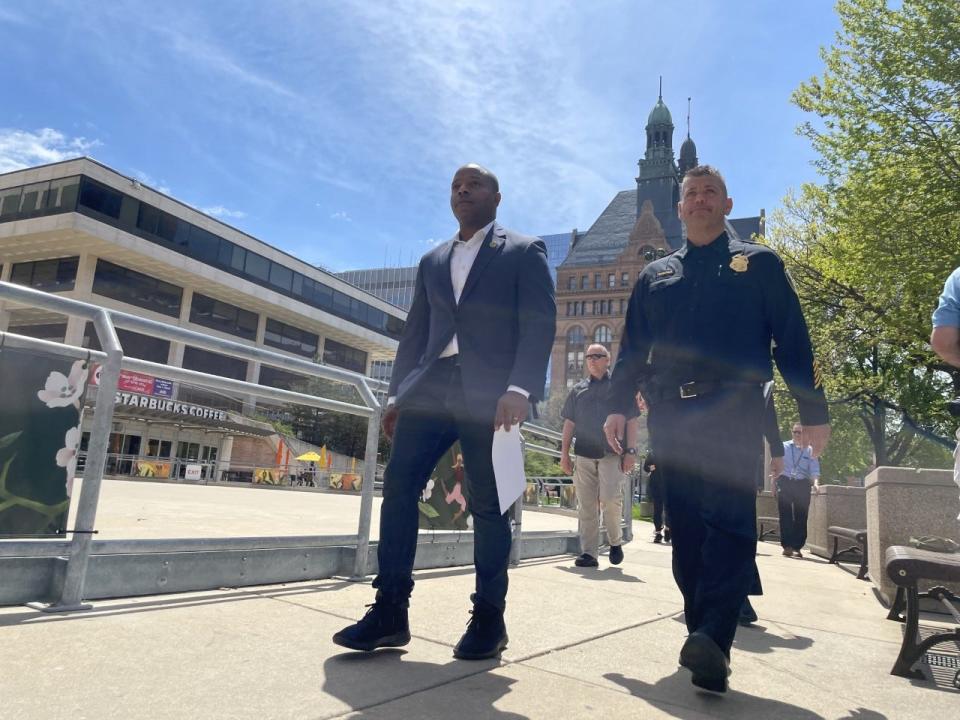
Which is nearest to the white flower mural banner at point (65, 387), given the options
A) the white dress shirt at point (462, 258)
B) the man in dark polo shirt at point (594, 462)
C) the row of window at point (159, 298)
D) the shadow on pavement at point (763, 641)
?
the white dress shirt at point (462, 258)

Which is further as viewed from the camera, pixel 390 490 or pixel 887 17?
pixel 887 17

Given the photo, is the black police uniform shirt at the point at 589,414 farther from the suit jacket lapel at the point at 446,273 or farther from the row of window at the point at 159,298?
the row of window at the point at 159,298

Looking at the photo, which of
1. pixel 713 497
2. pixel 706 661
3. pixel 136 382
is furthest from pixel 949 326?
pixel 136 382

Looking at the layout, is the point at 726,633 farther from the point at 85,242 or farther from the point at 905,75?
the point at 85,242

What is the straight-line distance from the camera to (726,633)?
2262 mm

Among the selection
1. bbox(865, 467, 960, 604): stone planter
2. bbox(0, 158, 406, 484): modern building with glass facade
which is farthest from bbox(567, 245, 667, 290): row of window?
bbox(865, 467, 960, 604): stone planter

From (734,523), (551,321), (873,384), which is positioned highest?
(873,384)

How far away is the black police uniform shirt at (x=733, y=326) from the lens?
253cm

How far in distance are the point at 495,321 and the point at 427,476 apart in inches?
26.7

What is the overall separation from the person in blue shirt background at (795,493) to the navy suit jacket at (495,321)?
7.36 metres

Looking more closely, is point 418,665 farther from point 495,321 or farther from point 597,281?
point 597,281

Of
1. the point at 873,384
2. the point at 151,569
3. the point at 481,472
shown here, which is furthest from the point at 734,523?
the point at 873,384

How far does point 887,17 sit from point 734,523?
1712cm

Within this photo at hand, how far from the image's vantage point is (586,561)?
6.02 meters
